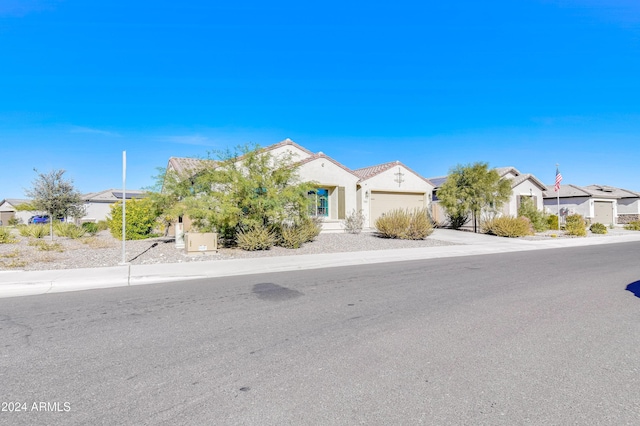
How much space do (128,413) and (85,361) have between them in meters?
1.50

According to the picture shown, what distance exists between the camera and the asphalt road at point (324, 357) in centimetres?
309

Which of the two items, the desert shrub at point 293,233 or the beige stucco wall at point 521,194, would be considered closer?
the desert shrub at point 293,233

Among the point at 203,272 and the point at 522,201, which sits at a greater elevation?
the point at 522,201

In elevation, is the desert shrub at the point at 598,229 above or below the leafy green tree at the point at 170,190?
below

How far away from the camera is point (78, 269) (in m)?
Result: 10.2

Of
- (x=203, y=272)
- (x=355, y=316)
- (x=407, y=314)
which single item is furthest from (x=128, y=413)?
(x=203, y=272)

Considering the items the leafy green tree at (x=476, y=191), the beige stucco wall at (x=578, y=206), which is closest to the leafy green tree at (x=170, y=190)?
the leafy green tree at (x=476, y=191)

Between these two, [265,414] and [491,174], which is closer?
[265,414]

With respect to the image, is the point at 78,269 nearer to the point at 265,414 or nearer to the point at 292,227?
the point at 292,227

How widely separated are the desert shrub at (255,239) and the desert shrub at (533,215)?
20.5 metres

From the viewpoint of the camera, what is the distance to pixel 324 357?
4.22 m

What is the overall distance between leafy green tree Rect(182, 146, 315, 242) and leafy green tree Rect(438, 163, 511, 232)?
1317 cm

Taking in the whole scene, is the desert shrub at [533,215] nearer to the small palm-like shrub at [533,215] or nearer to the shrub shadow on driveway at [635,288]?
the small palm-like shrub at [533,215]

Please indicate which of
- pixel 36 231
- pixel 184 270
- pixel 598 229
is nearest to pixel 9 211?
pixel 36 231
